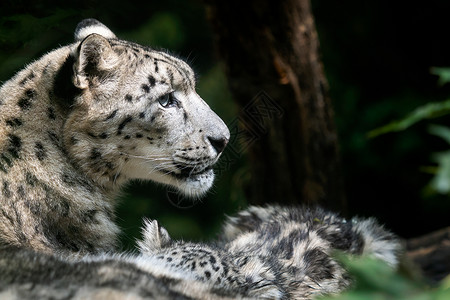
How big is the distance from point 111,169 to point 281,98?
6.86 ft

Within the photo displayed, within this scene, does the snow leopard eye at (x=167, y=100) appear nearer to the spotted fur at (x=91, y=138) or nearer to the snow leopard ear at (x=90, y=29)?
the spotted fur at (x=91, y=138)

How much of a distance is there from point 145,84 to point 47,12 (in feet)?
2.55

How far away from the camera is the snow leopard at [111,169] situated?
103 inches

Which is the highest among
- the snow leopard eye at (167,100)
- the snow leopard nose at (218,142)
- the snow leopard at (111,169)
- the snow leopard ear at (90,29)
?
the snow leopard ear at (90,29)

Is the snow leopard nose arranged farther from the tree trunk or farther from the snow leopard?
the tree trunk

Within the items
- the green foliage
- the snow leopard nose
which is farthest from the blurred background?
the green foliage

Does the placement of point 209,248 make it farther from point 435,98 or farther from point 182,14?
point 435,98

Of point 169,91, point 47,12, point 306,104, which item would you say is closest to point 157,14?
point 306,104

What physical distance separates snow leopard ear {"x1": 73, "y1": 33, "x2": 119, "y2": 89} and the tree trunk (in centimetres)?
160

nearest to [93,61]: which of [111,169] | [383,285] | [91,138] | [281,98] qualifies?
[91,138]

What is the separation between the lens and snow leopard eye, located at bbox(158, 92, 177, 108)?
3.20 meters

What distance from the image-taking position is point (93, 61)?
298 cm

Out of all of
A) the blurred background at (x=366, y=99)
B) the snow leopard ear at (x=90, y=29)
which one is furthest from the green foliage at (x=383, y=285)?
the blurred background at (x=366, y=99)

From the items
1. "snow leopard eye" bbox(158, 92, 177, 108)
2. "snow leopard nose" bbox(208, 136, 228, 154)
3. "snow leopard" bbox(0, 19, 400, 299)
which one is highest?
"snow leopard eye" bbox(158, 92, 177, 108)
